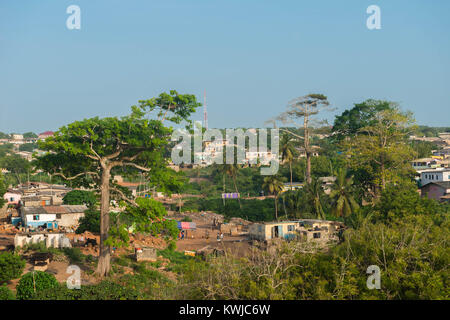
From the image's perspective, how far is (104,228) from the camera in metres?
20.5

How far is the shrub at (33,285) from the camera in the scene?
51.9 feet

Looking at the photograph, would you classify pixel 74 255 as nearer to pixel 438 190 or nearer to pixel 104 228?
pixel 104 228

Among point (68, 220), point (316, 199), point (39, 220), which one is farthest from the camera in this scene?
point (316, 199)

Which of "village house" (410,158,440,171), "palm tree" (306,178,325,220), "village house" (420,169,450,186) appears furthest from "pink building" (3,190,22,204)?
"village house" (410,158,440,171)

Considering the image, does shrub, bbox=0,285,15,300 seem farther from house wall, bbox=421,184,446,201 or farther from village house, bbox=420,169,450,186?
village house, bbox=420,169,450,186

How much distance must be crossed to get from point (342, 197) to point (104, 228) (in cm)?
2034

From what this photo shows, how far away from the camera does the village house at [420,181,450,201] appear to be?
4254 centimetres

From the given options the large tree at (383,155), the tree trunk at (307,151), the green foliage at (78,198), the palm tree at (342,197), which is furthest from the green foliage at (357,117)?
the green foliage at (78,198)

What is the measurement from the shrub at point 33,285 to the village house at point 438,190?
3577cm

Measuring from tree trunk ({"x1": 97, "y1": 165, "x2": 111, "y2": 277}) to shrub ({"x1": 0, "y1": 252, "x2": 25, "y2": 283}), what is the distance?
3.18 m

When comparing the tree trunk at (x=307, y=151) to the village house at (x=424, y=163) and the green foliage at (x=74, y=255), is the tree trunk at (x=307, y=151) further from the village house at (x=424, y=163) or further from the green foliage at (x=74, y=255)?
the green foliage at (x=74, y=255)

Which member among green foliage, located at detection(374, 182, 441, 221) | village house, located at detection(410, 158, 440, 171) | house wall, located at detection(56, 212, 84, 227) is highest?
village house, located at detection(410, 158, 440, 171)

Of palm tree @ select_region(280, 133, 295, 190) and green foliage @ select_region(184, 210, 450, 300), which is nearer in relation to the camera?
green foliage @ select_region(184, 210, 450, 300)

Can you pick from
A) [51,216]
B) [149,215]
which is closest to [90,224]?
[51,216]
